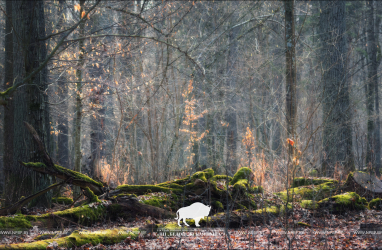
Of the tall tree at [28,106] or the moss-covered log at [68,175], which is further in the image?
the tall tree at [28,106]

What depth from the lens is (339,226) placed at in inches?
200

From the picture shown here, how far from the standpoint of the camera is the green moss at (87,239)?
10.6 ft

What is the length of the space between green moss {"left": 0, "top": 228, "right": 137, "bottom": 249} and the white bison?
92 cm

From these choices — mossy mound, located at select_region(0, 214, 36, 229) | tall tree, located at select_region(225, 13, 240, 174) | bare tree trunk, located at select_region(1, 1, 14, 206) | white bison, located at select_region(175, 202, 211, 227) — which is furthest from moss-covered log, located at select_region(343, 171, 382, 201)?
bare tree trunk, located at select_region(1, 1, 14, 206)

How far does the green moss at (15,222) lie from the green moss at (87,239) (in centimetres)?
99

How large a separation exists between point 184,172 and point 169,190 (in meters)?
3.48

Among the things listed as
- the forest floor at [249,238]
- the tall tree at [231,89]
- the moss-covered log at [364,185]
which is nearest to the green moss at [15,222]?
the forest floor at [249,238]

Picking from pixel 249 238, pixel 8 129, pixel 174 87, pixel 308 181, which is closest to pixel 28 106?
pixel 8 129

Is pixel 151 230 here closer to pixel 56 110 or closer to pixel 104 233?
pixel 104 233

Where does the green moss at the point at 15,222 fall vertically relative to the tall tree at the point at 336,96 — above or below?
below

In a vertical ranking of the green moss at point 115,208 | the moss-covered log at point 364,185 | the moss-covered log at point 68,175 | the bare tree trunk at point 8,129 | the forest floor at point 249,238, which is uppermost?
the bare tree trunk at point 8,129

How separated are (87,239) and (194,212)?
186 cm

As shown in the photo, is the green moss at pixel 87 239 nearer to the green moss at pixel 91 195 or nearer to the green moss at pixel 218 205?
the green moss at pixel 91 195

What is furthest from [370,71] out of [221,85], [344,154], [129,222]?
[129,222]
